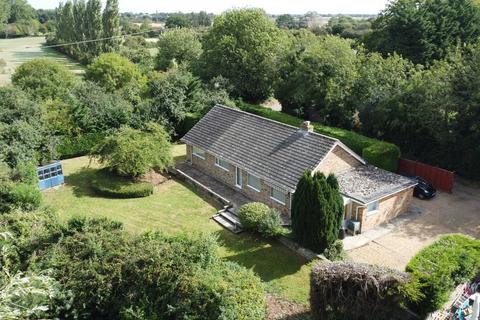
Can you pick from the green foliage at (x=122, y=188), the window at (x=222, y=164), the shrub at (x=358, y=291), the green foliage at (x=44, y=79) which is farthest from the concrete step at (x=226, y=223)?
the green foliage at (x=44, y=79)

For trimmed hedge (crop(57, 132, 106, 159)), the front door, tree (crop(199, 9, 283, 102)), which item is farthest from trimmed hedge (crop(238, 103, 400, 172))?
trimmed hedge (crop(57, 132, 106, 159))

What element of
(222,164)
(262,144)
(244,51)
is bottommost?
(222,164)

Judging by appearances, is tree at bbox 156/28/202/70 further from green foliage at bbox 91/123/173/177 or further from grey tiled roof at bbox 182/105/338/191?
green foliage at bbox 91/123/173/177

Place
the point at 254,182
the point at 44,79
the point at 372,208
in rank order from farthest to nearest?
1. the point at 44,79
2. the point at 254,182
3. the point at 372,208

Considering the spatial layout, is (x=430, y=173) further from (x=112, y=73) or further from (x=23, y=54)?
(x=23, y=54)

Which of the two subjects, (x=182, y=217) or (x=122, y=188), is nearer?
(x=182, y=217)

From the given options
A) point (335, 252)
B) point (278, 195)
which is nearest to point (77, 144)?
point (278, 195)

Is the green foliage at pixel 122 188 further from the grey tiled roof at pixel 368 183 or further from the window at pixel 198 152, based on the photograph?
the grey tiled roof at pixel 368 183
